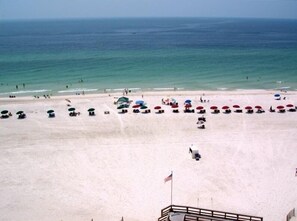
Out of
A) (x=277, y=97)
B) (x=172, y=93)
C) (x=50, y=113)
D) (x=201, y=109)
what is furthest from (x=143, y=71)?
(x=50, y=113)

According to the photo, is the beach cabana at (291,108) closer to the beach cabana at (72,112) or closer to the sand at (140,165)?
the sand at (140,165)

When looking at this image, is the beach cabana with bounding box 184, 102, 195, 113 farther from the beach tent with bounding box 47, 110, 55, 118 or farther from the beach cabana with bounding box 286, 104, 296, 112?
the beach tent with bounding box 47, 110, 55, 118

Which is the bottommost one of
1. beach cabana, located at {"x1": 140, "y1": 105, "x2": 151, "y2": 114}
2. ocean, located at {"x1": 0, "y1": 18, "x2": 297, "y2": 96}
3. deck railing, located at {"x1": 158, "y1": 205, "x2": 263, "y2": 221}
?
deck railing, located at {"x1": 158, "y1": 205, "x2": 263, "y2": 221}

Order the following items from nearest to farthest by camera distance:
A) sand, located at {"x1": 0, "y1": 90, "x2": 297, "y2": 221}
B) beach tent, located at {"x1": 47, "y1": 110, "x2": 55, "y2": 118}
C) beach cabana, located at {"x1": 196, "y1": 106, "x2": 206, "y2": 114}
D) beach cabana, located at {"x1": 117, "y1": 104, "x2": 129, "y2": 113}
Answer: sand, located at {"x1": 0, "y1": 90, "x2": 297, "y2": 221} < beach tent, located at {"x1": 47, "y1": 110, "x2": 55, "y2": 118} < beach cabana, located at {"x1": 196, "y1": 106, "x2": 206, "y2": 114} < beach cabana, located at {"x1": 117, "y1": 104, "x2": 129, "y2": 113}

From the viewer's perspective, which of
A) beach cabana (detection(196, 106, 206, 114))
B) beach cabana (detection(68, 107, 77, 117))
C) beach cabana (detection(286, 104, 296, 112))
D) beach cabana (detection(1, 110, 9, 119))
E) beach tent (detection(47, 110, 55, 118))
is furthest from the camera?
beach cabana (detection(286, 104, 296, 112))

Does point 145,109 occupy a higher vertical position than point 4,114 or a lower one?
higher

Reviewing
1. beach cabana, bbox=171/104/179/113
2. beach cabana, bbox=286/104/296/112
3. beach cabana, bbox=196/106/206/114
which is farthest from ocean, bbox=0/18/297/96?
beach cabana, bbox=196/106/206/114

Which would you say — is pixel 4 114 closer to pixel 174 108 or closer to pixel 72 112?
pixel 72 112

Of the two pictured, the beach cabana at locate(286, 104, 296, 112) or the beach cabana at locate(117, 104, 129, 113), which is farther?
the beach cabana at locate(117, 104, 129, 113)
